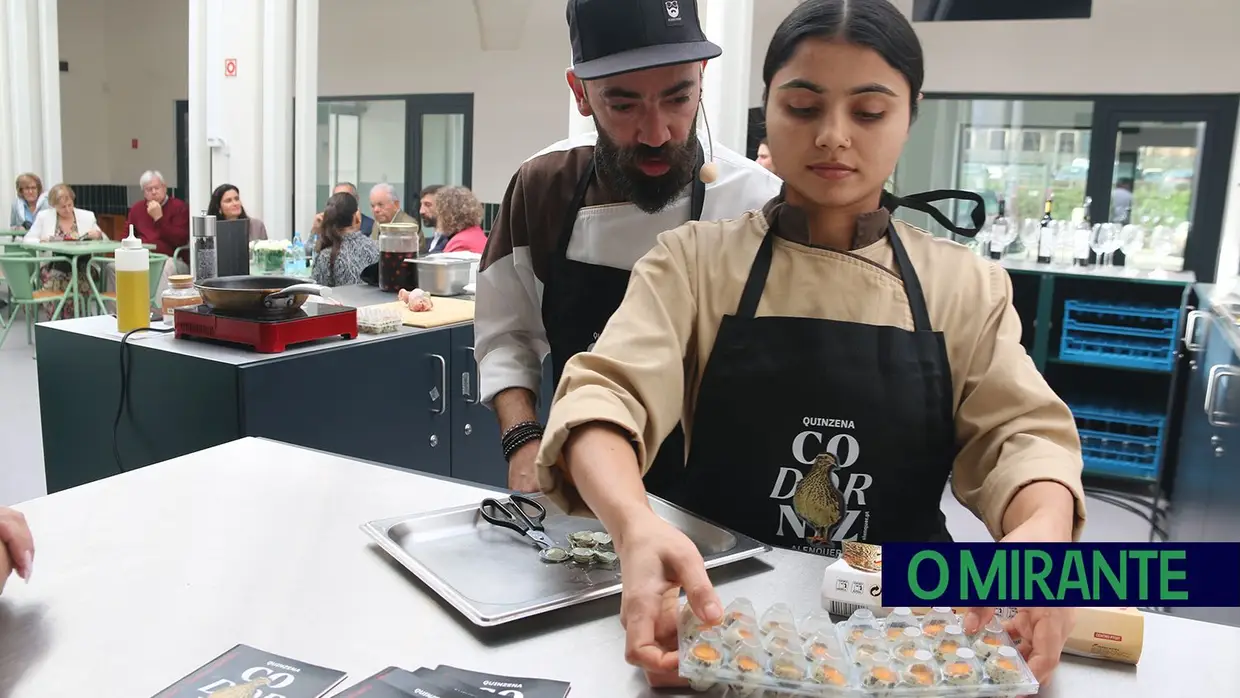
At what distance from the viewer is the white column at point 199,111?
714 centimetres

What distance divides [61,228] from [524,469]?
8.04 meters

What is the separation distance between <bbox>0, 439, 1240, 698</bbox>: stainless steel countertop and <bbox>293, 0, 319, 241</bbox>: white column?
20.4ft

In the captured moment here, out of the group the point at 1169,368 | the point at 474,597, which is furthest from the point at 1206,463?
the point at 474,597

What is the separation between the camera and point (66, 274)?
24.8 ft

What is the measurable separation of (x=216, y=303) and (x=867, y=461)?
2121 millimetres

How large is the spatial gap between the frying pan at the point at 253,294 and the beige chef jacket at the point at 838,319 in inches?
70.1

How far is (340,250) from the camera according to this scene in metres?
4.68

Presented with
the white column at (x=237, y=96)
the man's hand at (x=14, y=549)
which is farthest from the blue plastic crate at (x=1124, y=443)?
the white column at (x=237, y=96)

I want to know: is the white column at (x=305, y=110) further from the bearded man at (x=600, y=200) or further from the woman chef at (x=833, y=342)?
the woman chef at (x=833, y=342)

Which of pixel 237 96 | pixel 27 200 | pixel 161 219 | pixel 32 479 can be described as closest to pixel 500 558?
pixel 32 479

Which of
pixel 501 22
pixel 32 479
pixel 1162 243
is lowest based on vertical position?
pixel 32 479

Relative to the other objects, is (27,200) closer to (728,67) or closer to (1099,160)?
(728,67)

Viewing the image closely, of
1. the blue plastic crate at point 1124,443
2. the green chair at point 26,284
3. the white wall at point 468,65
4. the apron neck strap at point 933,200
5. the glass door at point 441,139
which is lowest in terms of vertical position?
the blue plastic crate at point 1124,443

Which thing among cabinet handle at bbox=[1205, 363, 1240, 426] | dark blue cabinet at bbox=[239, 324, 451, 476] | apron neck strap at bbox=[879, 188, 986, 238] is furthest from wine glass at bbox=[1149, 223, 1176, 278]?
apron neck strap at bbox=[879, 188, 986, 238]
